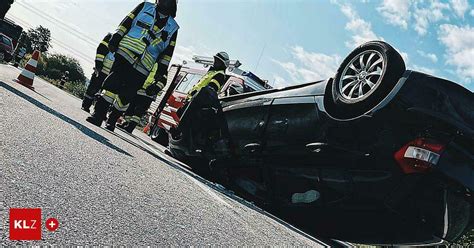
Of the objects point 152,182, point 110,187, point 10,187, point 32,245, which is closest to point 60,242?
point 32,245

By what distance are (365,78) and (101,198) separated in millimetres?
2510

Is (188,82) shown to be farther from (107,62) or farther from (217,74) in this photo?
(217,74)

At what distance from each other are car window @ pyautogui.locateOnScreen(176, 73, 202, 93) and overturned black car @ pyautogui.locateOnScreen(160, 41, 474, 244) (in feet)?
16.2

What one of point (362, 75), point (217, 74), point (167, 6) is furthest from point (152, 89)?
point (362, 75)

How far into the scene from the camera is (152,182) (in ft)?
10.4

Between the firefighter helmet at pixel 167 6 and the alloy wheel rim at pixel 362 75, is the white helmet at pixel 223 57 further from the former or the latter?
the alloy wheel rim at pixel 362 75

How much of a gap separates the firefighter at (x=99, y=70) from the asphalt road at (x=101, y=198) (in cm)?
445

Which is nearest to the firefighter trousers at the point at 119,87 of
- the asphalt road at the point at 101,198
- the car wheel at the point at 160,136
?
the asphalt road at the point at 101,198

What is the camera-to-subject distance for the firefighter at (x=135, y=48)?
19.5ft

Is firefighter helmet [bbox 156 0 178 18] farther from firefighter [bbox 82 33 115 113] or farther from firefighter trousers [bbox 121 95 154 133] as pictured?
firefighter [bbox 82 33 115 113]

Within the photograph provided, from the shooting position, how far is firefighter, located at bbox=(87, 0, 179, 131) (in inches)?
233

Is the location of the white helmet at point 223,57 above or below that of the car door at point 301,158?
above

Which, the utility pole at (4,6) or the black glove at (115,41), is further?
the utility pole at (4,6)

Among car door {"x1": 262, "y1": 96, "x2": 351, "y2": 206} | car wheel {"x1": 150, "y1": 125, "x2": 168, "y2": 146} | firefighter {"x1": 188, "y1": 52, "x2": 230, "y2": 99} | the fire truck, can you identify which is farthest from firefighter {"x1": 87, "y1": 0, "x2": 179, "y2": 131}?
car wheel {"x1": 150, "y1": 125, "x2": 168, "y2": 146}
